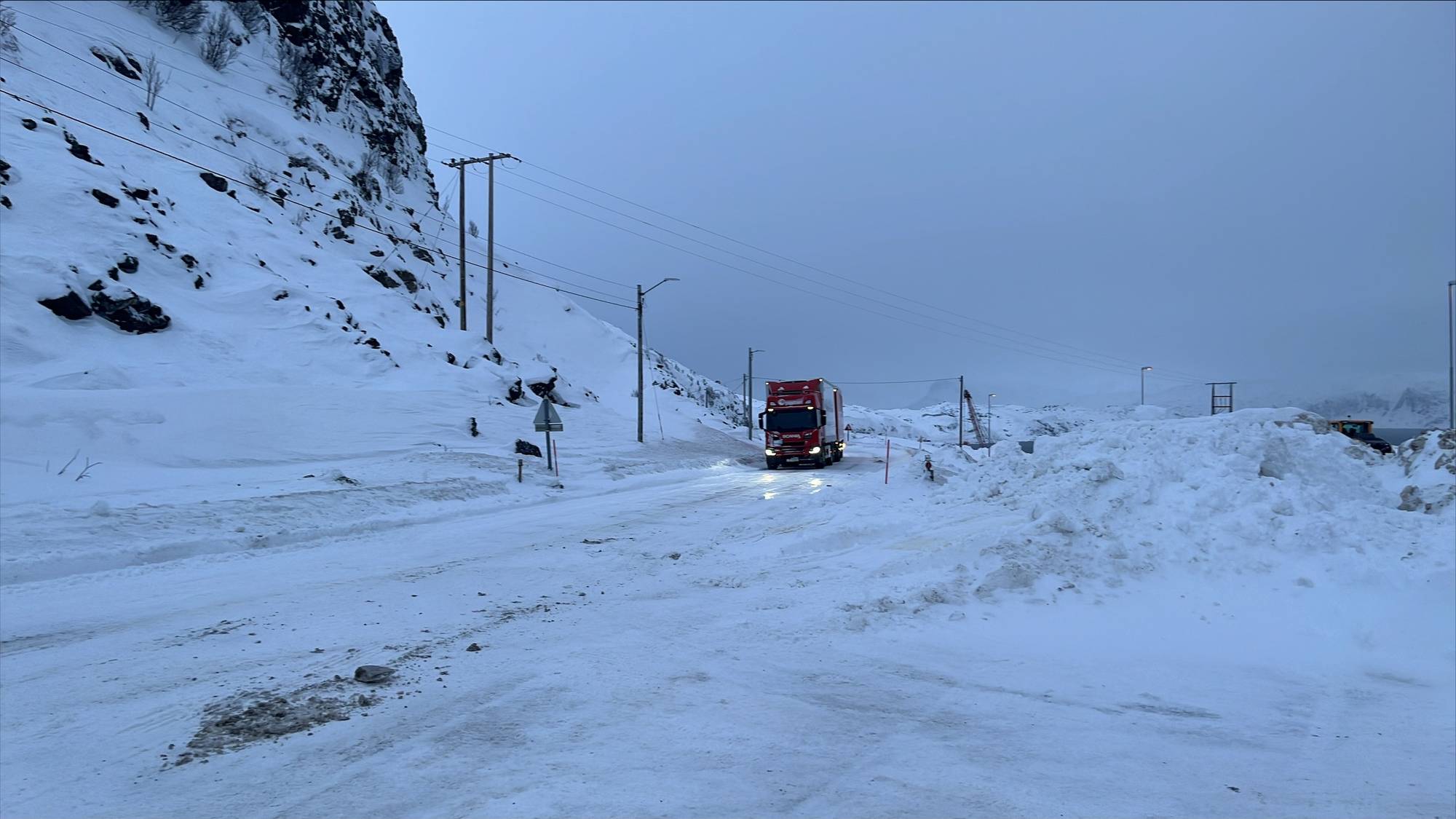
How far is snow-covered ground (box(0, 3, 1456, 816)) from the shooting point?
4.70m

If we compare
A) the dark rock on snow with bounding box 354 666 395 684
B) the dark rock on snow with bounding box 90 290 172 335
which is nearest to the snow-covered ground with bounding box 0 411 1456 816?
the dark rock on snow with bounding box 354 666 395 684

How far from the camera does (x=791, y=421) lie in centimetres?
3456

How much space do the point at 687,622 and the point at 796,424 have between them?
2647 cm

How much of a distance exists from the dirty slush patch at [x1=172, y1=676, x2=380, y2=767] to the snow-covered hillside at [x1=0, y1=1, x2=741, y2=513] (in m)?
11.5

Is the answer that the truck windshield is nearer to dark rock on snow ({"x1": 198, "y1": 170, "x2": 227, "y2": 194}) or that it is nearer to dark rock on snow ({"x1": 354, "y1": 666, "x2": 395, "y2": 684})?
dark rock on snow ({"x1": 354, "y1": 666, "x2": 395, "y2": 684})

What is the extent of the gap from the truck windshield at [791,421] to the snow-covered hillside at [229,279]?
29.0 feet

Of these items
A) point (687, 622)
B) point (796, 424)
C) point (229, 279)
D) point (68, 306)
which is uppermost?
point (229, 279)

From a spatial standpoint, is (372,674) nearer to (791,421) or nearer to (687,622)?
(687,622)

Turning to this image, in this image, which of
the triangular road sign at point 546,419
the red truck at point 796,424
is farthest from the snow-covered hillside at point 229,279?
the red truck at point 796,424

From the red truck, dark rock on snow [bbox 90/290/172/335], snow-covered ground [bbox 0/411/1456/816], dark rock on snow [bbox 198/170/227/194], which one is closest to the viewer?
snow-covered ground [bbox 0/411/1456/816]

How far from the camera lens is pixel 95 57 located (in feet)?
123

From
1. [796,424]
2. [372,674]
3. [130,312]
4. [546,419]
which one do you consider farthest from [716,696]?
[796,424]

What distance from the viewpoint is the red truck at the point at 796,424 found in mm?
34281

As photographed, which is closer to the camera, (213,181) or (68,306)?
(68,306)
